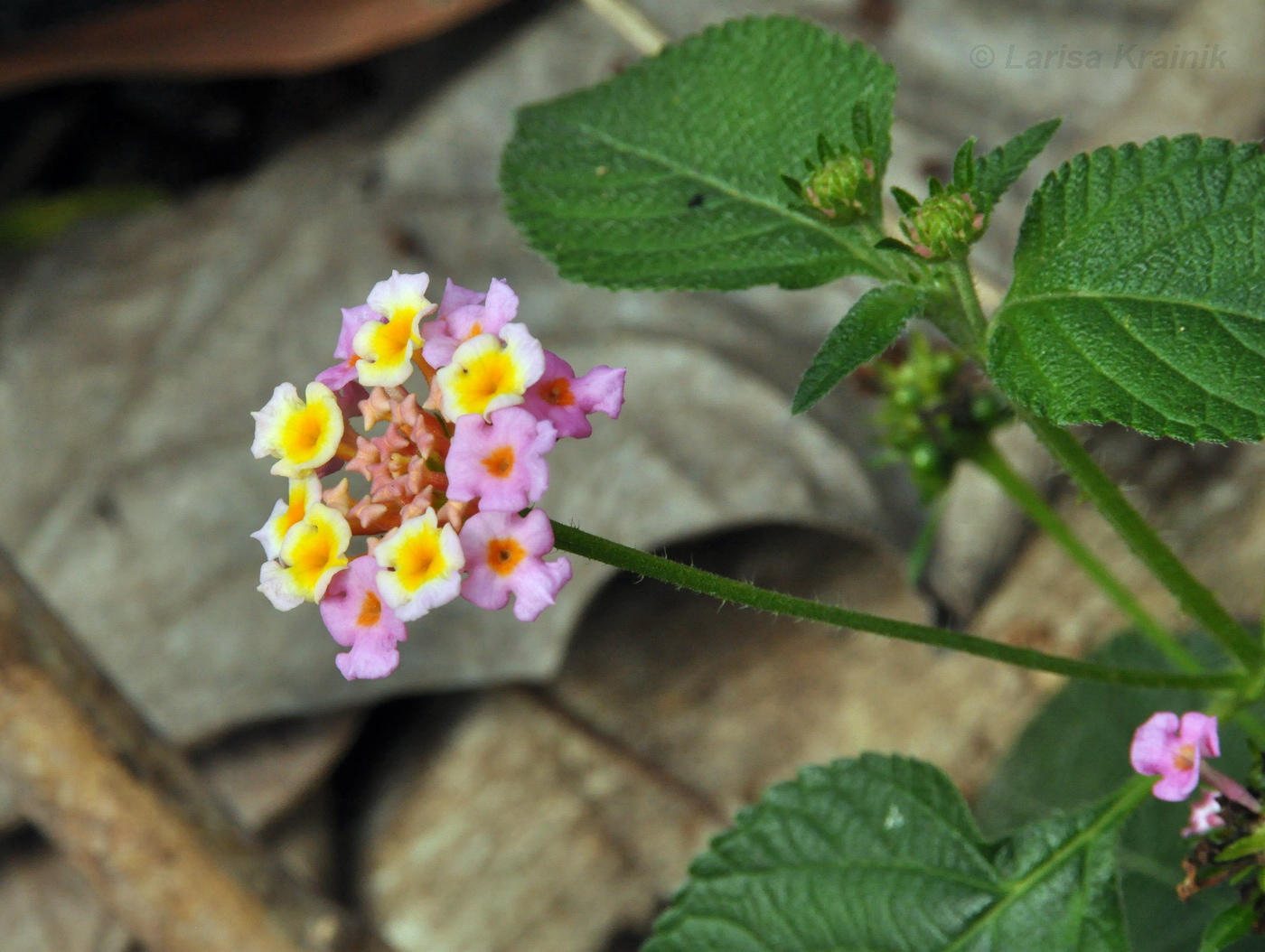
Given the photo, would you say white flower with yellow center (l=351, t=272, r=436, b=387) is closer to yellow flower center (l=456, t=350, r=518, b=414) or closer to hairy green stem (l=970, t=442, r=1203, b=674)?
yellow flower center (l=456, t=350, r=518, b=414)

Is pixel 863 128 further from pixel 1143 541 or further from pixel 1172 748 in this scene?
pixel 1172 748

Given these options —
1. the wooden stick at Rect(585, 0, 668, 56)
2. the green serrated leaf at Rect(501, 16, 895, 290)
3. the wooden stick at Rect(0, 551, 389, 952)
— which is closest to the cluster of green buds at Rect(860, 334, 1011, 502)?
the green serrated leaf at Rect(501, 16, 895, 290)

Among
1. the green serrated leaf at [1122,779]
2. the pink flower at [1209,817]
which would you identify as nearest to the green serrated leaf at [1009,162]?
the pink flower at [1209,817]

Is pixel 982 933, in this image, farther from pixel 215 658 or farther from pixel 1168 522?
pixel 215 658

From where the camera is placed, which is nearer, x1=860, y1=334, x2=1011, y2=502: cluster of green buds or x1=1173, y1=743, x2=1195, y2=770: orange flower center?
x1=1173, y1=743, x2=1195, y2=770: orange flower center

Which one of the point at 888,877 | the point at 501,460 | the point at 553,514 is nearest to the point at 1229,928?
the point at 888,877

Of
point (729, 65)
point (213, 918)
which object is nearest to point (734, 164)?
point (729, 65)

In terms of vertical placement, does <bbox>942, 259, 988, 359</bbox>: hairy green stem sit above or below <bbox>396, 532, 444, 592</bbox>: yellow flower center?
above

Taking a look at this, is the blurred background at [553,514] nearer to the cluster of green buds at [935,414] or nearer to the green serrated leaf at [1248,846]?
the cluster of green buds at [935,414]
